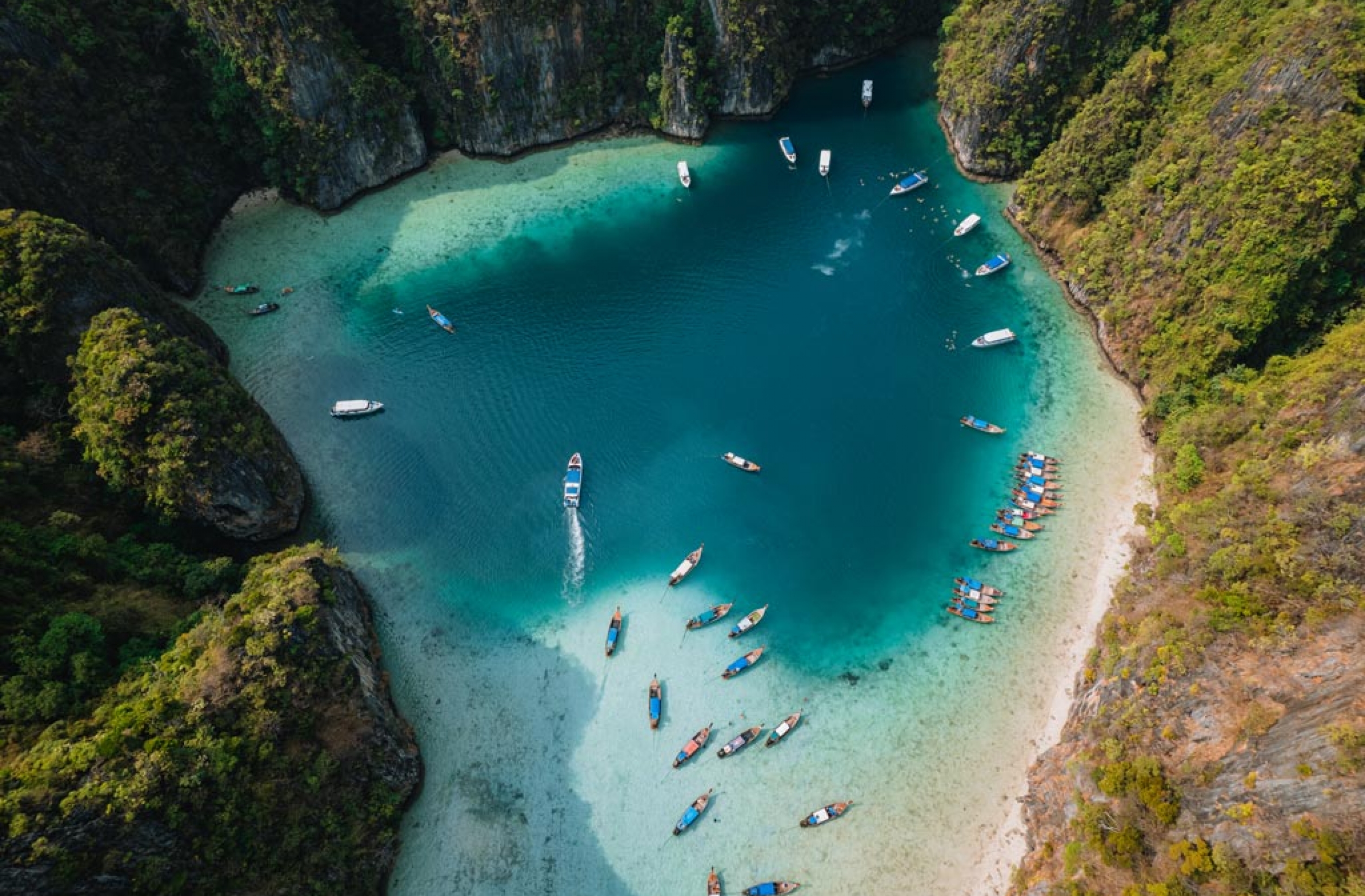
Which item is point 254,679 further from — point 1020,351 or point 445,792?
point 1020,351

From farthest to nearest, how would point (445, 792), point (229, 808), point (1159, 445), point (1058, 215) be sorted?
point (1058, 215) < point (1159, 445) < point (445, 792) < point (229, 808)

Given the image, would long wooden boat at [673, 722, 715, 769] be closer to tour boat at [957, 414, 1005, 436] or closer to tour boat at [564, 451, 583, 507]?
tour boat at [564, 451, 583, 507]

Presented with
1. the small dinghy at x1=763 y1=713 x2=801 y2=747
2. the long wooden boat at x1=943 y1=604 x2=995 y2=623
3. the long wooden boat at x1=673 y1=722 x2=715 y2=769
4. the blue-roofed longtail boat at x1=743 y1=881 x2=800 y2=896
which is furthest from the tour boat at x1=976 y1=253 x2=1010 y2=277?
the blue-roofed longtail boat at x1=743 y1=881 x2=800 y2=896

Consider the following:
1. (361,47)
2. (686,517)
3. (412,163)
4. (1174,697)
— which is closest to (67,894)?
(686,517)

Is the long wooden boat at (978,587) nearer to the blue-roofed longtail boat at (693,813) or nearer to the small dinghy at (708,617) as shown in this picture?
the small dinghy at (708,617)

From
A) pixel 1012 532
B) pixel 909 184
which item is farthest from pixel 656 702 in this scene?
pixel 909 184

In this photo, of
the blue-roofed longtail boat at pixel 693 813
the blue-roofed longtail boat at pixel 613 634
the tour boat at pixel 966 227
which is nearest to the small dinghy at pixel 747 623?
the blue-roofed longtail boat at pixel 613 634
